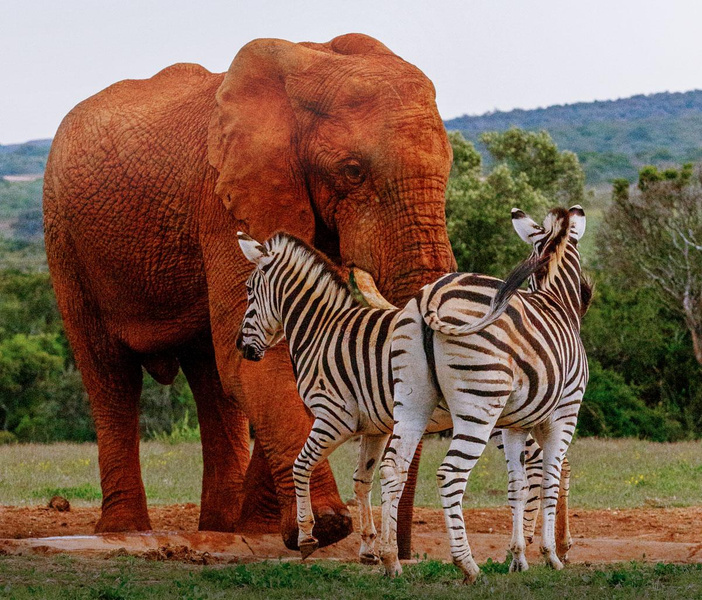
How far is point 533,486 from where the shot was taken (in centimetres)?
798

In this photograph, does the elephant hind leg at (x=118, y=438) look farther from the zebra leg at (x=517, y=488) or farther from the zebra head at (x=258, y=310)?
the zebra leg at (x=517, y=488)

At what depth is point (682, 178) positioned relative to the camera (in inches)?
1575

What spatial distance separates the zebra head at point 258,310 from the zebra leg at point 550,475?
6.41 feet

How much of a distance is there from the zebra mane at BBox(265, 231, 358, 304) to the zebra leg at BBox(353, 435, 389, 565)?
3.14 ft

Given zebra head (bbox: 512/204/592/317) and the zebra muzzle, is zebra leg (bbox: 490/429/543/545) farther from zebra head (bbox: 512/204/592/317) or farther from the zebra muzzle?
the zebra muzzle

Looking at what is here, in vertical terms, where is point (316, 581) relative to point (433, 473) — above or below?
above

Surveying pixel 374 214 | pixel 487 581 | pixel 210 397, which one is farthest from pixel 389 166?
pixel 210 397

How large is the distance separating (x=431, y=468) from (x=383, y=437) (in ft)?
31.4

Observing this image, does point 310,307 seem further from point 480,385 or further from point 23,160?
point 23,160

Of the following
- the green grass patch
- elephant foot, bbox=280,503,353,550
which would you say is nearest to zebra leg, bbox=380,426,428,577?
elephant foot, bbox=280,503,353,550

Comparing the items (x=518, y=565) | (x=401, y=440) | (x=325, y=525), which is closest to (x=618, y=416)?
(x=325, y=525)

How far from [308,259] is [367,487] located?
151cm

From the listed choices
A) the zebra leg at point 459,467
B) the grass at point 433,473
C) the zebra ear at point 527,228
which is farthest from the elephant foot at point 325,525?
the grass at point 433,473

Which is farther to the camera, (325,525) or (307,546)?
(325,525)
